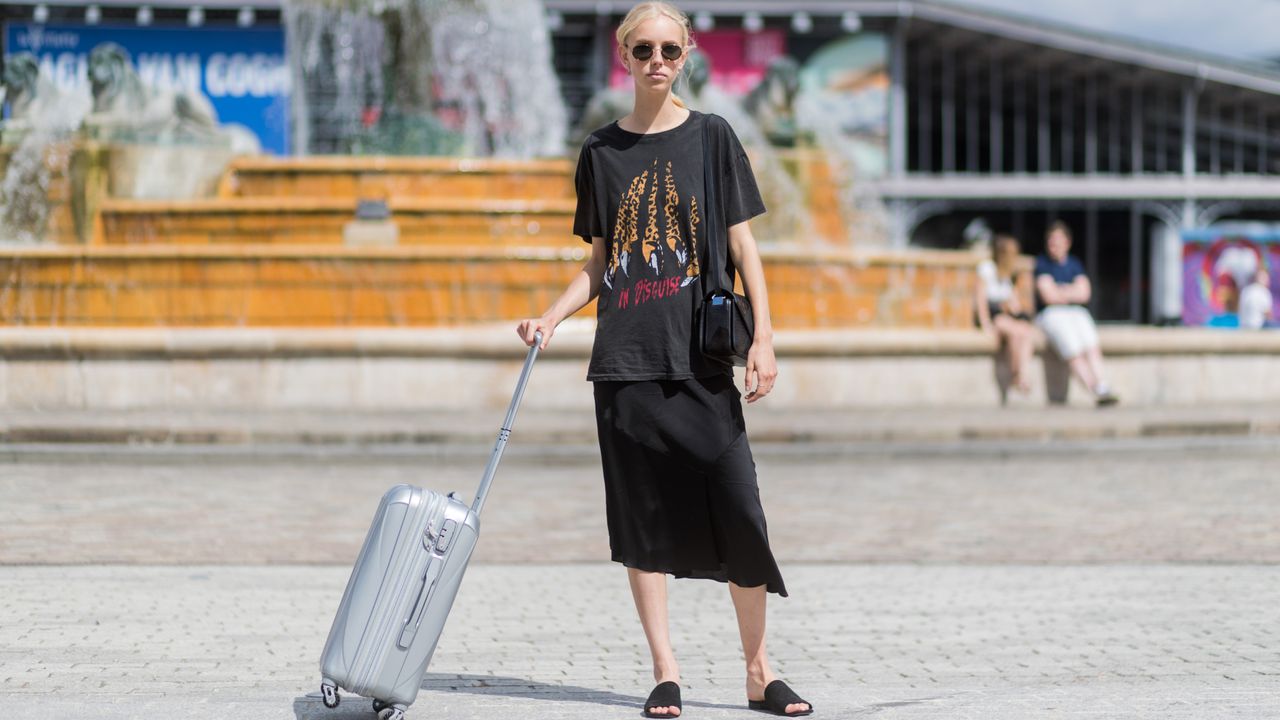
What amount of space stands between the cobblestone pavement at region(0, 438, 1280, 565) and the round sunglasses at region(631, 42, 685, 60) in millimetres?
3659

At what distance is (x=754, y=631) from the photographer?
4516 mm

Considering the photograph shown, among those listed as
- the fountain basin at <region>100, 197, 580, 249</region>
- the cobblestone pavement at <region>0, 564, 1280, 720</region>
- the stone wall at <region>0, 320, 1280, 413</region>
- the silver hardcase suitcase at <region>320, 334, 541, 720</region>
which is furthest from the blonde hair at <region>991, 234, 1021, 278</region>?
the silver hardcase suitcase at <region>320, 334, 541, 720</region>

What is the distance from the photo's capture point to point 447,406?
45.6ft

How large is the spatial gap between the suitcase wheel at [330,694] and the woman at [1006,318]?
35.1ft

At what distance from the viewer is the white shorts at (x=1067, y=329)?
14.1 metres

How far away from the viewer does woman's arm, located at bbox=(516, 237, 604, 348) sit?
444 centimetres

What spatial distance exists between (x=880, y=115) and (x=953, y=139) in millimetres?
3337

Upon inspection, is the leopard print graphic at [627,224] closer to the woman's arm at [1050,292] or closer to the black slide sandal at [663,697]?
the black slide sandal at [663,697]

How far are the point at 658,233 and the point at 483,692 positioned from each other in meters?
1.34

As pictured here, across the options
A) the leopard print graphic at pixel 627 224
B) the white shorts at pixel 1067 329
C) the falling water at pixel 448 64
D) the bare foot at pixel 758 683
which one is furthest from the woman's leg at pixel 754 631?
the falling water at pixel 448 64

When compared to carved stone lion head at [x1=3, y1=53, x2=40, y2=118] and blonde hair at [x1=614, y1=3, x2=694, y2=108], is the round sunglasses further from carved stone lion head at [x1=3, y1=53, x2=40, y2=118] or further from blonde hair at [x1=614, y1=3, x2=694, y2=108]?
carved stone lion head at [x1=3, y1=53, x2=40, y2=118]

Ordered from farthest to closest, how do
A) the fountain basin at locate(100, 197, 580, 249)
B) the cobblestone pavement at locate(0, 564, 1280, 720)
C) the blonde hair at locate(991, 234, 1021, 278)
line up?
1. the fountain basin at locate(100, 197, 580, 249)
2. the blonde hair at locate(991, 234, 1021, 278)
3. the cobblestone pavement at locate(0, 564, 1280, 720)

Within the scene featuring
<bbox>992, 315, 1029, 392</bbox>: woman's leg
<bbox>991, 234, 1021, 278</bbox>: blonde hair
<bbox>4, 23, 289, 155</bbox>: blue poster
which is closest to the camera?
<bbox>992, 315, 1029, 392</bbox>: woman's leg

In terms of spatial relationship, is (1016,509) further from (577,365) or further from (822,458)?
(577,365)
